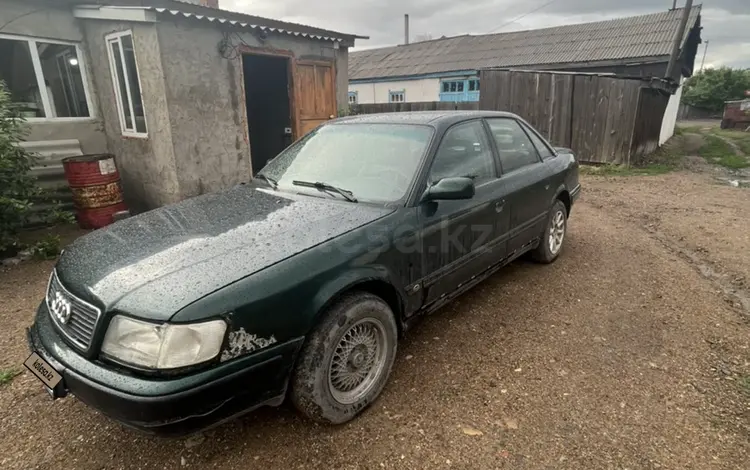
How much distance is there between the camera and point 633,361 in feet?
9.46

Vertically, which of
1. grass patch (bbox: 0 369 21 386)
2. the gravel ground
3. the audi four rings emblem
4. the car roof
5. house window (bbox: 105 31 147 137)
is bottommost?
the gravel ground

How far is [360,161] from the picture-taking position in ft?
9.88

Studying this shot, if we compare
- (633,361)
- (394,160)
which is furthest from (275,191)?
(633,361)

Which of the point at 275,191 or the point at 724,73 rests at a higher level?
the point at 724,73

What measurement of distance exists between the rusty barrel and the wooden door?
3250 mm

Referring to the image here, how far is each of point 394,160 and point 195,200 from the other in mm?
1506

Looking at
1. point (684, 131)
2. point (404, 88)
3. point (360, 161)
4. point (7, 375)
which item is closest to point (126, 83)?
point (7, 375)

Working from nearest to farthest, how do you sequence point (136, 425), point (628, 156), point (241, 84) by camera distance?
point (136, 425) → point (241, 84) → point (628, 156)

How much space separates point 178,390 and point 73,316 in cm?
77

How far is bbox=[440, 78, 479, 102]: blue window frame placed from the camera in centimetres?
1895

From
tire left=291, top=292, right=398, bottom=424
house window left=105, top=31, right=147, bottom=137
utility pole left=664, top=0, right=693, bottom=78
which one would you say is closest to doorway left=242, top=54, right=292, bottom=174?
house window left=105, top=31, right=147, bottom=137

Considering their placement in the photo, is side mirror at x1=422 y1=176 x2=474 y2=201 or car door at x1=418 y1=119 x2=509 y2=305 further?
car door at x1=418 y1=119 x2=509 y2=305

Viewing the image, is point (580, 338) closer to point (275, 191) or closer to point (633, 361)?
point (633, 361)

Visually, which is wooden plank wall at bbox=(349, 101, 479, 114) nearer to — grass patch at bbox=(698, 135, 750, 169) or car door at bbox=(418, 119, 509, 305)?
grass patch at bbox=(698, 135, 750, 169)
